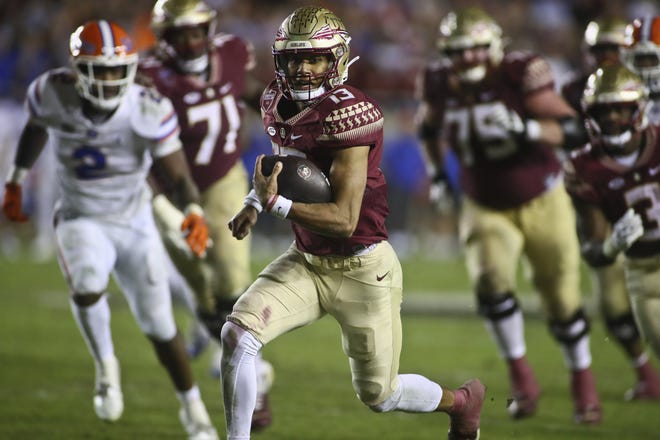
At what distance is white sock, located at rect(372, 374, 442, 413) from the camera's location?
4.10 meters

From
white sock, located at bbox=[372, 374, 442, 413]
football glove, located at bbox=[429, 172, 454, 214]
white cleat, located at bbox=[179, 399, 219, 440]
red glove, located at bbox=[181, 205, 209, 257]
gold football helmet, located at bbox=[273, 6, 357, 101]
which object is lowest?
white cleat, located at bbox=[179, 399, 219, 440]

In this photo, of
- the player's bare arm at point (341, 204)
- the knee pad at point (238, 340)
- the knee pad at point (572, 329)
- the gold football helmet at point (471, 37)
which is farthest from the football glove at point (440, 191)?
the knee pad at point (238, 340)

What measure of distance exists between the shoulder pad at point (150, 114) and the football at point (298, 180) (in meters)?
1.30

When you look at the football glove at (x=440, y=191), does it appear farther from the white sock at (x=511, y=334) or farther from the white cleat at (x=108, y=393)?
the white cleat at (x=108, y=393)

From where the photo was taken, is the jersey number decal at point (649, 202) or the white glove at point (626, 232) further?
the jersey number decal at point (649, 202)

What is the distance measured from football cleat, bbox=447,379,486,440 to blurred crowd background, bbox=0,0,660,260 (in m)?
8.54

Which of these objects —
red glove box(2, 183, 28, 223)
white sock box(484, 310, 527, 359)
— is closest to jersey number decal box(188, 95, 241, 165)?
red glove box(2, 183, 28, 223)

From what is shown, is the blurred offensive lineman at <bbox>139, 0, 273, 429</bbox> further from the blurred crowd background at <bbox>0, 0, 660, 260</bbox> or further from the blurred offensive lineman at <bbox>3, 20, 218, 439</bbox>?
the blurred crowd background at <bbox>0, 0, 660, 260</bbox>

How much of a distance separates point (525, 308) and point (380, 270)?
5.49 metres

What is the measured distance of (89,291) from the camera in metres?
4.81

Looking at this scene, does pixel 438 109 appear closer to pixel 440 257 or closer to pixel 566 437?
pixel 566 437

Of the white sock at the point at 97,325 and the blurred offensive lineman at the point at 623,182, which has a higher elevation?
the blurred offensive lineman at the point at 623,182

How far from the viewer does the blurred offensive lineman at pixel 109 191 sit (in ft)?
15.9

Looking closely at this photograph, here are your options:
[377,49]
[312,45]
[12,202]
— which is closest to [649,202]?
[312,45]
